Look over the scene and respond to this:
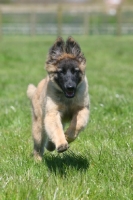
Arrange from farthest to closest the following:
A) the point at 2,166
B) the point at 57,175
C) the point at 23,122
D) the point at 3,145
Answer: the point at 23,122
the point at 3,145
the point at 2,166
the point at 57,175

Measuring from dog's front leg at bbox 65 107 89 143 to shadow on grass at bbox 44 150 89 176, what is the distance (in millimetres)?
200

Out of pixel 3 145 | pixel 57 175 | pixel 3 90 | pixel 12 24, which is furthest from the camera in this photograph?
pixel 12 24

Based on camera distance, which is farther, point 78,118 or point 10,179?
point 78,118

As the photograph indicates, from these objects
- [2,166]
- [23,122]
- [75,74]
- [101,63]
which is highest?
[75,74]

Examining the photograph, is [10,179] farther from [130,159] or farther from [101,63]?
[101,63]

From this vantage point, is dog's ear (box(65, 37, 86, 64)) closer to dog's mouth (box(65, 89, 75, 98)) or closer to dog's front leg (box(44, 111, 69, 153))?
dog's mouth (box(65, 89, 75, 98))

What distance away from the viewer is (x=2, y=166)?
432 centimetres

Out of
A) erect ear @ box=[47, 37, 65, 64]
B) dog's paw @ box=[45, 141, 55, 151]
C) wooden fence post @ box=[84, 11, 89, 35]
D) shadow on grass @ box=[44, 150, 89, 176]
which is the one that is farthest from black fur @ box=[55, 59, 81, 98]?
wooden fence post @ box=[84, 11, 89, 35]

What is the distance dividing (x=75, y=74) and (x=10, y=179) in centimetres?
140

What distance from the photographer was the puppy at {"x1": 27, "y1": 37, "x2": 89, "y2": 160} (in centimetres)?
451

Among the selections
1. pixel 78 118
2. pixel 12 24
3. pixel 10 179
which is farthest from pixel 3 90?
pixel 12 24

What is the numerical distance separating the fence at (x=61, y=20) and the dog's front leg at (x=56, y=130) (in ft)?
127

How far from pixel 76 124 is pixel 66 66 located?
0.61 metres

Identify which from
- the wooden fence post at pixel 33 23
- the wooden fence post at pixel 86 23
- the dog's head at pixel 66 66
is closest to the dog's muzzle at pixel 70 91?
the dog's head at pixel 66 66
